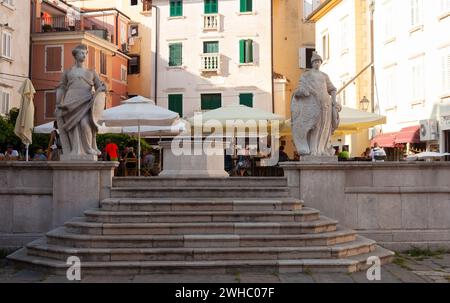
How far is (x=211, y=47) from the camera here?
36969mm

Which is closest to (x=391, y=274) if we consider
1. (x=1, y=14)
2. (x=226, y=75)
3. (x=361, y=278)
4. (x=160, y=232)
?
(x=361, y=278)

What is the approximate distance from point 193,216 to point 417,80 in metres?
17.1

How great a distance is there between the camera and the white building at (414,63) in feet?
74.1

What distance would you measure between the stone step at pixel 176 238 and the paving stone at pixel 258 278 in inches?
28.5

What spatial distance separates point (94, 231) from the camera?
9.66 m

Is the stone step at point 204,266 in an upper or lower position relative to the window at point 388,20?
lower

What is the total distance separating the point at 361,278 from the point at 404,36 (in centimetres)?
1884

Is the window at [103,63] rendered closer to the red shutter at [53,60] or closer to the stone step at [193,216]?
the red shutter at [53,60]

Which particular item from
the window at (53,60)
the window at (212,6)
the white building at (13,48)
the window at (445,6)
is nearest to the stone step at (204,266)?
the window at (445,6)

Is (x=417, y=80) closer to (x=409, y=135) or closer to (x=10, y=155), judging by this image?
(x=409, y=135)

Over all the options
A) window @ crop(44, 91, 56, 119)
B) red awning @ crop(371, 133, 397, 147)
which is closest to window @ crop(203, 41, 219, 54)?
window @ crop(44, 91, 56, 119)

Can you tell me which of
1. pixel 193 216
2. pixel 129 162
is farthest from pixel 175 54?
pixel 193 216

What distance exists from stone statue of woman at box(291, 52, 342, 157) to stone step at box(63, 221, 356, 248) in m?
2.08

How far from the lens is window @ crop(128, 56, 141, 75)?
137ft
